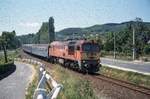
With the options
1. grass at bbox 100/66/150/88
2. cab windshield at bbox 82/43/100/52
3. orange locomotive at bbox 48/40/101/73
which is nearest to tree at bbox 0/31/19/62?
orange locomotive at bbox 48/40/101/73

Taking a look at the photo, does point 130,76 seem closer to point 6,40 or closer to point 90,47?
point 90,47

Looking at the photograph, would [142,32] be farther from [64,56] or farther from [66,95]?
[66,95]

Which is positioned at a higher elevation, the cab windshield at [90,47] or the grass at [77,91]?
the cab windshield at [90,47]

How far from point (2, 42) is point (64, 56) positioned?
16414 millimetres

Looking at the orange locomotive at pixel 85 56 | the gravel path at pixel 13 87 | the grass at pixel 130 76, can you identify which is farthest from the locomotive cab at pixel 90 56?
the gravel path at pixel 13 87

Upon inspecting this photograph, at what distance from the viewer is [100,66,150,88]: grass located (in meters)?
27.3

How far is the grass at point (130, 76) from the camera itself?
89.6ft

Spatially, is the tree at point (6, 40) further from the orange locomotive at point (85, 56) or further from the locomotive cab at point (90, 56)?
the locomotive cab at point (90, 56)

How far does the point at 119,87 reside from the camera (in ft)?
76.0

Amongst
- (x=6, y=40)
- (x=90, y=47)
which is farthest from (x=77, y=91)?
(x=6, y=40)

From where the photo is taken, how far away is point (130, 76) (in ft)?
103

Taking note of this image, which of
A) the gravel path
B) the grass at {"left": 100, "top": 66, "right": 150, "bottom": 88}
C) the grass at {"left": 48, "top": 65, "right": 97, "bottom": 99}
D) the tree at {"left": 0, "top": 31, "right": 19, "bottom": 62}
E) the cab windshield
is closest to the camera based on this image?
Answer: the grass at {"left": 48, "top": 65, "right": 97, "bottom": 99}

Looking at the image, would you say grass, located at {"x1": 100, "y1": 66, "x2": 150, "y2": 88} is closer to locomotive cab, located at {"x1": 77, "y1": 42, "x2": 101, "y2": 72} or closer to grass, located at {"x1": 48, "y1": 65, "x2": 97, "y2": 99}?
locomotive cab, located at {"x1": 77, "y1": 42, "x2": 101, "y2": 72}

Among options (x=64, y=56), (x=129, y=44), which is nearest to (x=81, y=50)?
(x=64, y=56)
